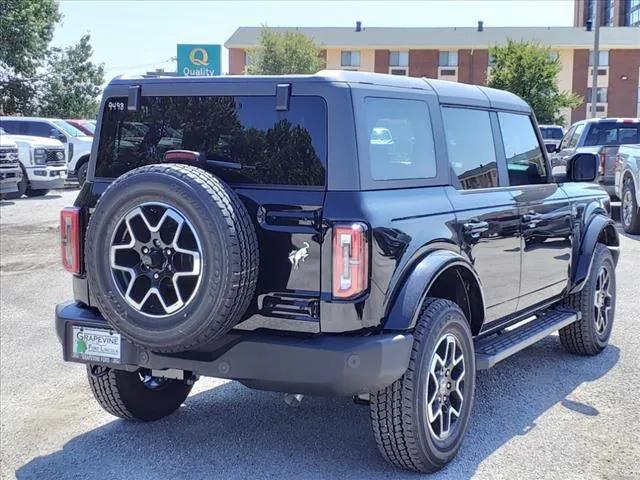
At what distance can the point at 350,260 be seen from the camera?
3555 millimetres

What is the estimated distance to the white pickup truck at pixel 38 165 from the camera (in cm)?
1844

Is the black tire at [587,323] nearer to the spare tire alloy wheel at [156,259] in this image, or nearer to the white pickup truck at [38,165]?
the spare tire alloy wheel at [156,259]

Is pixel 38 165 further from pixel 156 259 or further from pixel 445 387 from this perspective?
pixel 445 387

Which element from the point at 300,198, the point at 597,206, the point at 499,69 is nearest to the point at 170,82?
the point at 300,198

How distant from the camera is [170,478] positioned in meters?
3.99

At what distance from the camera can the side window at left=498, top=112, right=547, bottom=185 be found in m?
5.30

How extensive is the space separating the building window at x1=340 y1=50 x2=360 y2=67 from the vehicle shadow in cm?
6271

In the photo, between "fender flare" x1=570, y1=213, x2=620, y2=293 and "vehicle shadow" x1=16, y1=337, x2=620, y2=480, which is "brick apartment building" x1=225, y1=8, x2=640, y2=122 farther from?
"vehicle shadow" x1=16, y1=337, x2=620, y2=480

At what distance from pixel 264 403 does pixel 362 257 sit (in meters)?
1.91

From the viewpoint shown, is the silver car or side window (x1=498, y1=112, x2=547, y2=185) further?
the silver car

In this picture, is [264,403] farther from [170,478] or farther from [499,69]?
[499,69]

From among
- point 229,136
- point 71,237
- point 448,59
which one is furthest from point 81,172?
point 448,59

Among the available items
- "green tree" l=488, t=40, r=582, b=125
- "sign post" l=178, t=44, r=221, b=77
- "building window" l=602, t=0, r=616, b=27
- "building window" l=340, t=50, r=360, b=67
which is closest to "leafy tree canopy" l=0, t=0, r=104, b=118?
"sign post" l=178, t=44, r=221, b=77

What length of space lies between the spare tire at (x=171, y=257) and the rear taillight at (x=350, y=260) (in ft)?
1.22
